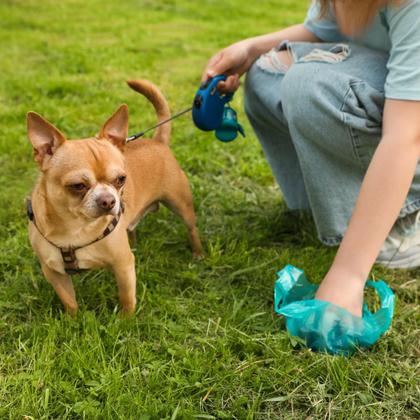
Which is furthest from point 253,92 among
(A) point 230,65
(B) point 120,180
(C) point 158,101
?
(B) point 120,180

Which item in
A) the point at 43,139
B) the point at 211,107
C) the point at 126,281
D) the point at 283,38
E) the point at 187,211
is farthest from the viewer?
the point at 283,38

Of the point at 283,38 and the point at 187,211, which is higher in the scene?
the point at 283,38

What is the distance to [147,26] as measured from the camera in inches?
259

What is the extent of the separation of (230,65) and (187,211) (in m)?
0.65

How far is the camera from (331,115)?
1.96m

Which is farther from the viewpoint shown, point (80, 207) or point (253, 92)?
point (253, 92)

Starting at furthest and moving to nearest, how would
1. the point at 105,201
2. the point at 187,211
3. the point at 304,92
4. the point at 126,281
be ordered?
the point at 187,211, the point at 304,92, the point at 126,281, the point at 105,201

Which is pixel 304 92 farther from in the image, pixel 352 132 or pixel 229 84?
pixel 229 84

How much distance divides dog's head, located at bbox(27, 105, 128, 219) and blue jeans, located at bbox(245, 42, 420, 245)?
2.34 feet

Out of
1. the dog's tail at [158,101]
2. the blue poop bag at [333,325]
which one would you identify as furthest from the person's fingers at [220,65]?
the blue poop bag at [333,325]

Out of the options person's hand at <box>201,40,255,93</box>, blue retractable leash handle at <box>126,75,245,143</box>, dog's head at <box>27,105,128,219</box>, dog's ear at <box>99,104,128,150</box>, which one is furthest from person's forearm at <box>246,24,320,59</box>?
dog's head at <box>27,105,128,219</box>

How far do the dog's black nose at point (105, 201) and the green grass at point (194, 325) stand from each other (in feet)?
1.38

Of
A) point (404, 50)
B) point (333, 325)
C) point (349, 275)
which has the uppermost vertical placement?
point (404, 50)

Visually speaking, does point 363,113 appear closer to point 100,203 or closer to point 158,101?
point 158,101
